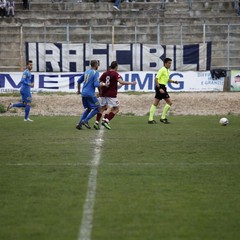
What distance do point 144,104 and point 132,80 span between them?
3.05 metres

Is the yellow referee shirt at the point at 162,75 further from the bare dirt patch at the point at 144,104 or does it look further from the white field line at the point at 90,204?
the white field line at the point at 90,204

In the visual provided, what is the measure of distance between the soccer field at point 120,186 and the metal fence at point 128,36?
18775mm

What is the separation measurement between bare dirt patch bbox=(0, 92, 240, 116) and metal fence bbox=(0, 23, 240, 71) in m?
4.75

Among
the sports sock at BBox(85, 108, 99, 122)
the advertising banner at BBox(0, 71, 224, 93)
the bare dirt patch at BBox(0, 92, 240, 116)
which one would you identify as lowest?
the bare dirt patch at BBox(0, 92, 240, 116)

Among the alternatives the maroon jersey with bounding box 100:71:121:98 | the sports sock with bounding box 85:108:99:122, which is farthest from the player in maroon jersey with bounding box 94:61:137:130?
the sports sock with bounding box 85:108:99:122

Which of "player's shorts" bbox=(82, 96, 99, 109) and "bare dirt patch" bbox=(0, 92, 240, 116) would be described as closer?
"player's shorts" bbox=(82, 96, 99, 109)

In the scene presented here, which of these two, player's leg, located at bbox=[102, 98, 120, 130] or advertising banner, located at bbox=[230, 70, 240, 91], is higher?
player's leg, located at bbox=[102, 98, 120, 130]

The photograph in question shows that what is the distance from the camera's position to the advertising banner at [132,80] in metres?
33.6

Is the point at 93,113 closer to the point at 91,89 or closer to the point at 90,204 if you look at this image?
the point at 91,89

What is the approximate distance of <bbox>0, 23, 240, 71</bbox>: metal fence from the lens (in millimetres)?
37312

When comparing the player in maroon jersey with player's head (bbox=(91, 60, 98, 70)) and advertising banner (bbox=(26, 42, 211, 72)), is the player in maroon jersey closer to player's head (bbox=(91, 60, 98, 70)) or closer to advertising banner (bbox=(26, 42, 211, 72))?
player's head (bbox=(91, 60, 98, 70))

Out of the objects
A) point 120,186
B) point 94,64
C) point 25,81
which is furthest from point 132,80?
point 120,186

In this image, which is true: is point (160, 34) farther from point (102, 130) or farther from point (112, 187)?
point (112, 187)

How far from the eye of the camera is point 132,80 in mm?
34156
